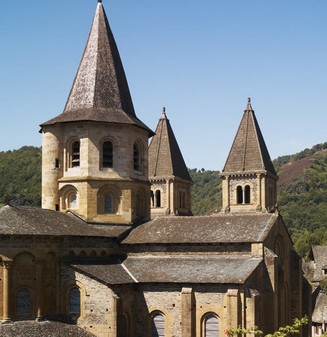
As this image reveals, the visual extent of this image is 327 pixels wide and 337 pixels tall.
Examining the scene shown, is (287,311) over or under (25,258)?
under

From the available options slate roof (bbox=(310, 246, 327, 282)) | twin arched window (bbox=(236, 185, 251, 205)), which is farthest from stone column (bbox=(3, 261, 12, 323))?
slate roof (bbox=(310, 246, 327, 282))

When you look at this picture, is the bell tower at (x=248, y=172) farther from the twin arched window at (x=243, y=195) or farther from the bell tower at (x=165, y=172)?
the bell tower at (x=165, y=172)

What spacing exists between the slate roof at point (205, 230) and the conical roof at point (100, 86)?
7083 millimetres

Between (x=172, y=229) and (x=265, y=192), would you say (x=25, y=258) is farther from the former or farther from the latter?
(x=265, y=192)

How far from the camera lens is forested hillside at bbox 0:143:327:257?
110m

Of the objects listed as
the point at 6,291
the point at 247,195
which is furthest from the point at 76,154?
the point at 247,195

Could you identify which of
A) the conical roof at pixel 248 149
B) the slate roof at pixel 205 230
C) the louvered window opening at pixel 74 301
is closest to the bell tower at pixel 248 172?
the conical roof at pixel 248 149

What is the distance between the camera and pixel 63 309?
38.6 m

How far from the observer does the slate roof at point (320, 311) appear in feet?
202

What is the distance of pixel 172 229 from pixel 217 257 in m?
3.69

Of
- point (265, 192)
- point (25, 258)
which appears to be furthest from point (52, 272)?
point (265, 192)

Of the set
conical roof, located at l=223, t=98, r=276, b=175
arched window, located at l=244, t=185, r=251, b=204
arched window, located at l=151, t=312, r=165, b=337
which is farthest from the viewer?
arched window, located at l=244, t=185, r=251, b=204

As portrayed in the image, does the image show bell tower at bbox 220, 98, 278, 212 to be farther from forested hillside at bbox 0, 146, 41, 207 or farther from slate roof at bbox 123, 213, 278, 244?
forested hillside at bbox 0, 146, 41, 207

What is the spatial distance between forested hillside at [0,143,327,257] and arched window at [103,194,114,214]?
126ft
